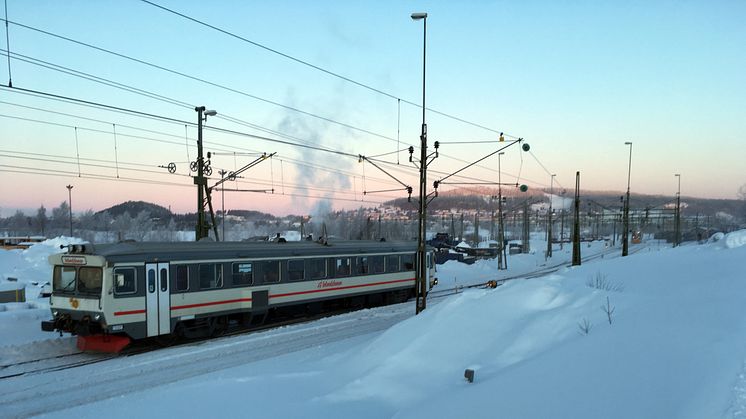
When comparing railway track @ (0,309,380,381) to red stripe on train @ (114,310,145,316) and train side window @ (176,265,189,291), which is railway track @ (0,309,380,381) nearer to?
red stripe on train @ (114,310,145,316)

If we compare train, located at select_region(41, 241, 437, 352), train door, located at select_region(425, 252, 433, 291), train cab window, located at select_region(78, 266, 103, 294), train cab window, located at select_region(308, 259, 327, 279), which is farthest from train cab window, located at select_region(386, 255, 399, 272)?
train cab window, located at select_region(78, 266, 103, 294)

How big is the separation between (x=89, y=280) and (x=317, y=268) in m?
9.03

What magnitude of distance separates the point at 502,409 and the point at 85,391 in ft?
29.9

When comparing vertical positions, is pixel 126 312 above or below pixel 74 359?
above

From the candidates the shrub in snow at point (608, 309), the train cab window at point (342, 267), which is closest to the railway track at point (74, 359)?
the train cab window at point (342, 267)

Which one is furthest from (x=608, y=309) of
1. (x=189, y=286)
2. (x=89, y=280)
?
(x=89, y=280)

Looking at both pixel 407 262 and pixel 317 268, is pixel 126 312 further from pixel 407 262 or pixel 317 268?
pixel 407 262

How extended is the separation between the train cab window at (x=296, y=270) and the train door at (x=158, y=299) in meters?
5.43

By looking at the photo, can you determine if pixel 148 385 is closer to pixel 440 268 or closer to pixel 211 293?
pixel 211 293

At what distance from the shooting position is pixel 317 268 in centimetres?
2142

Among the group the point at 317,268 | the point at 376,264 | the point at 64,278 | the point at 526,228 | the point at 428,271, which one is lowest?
the point at 526,228

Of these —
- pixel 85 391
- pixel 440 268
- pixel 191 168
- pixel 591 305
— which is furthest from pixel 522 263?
pixel 85 391

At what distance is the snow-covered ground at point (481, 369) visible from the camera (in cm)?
619

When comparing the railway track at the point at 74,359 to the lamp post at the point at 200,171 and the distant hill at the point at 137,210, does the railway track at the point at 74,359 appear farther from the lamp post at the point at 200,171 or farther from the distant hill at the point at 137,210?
the distant hill at the point at 137,210
